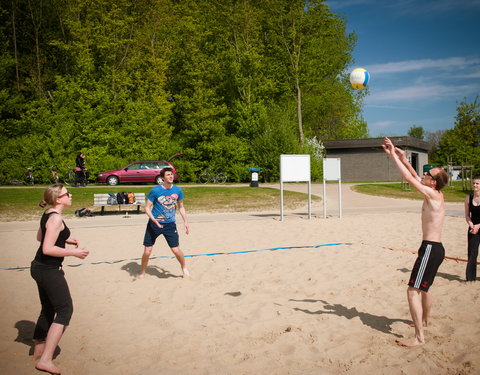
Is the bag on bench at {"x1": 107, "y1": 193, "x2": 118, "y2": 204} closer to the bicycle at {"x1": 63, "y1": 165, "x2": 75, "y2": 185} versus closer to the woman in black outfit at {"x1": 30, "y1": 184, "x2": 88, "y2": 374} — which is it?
the bicycle at {"x1": 63, "y1": 165, "x2": 75, "y2": 185}

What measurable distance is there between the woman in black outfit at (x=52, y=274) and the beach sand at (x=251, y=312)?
350 millimetres

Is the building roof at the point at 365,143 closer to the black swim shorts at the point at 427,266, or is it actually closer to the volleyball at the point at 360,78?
the volleyball at the point at 360,78

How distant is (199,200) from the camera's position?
20.2 metres

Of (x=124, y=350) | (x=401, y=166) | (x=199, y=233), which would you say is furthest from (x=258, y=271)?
(x=199, y=233)

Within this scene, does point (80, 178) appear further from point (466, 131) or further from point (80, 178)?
point (466, 131)

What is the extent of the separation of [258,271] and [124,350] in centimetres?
339

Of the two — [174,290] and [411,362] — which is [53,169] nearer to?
[174,290]

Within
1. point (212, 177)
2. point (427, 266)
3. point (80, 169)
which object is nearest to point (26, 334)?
point (427, 266)

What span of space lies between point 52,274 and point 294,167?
441 inches

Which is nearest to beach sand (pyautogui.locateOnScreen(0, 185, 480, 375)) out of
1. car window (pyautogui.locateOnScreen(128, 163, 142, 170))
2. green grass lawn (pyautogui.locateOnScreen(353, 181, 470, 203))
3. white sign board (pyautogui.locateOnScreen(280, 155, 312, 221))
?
white sign board (pyautogui.locateOnScreen(280, 155, 312, 221))

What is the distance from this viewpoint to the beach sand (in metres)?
3.92

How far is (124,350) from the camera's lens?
424cm

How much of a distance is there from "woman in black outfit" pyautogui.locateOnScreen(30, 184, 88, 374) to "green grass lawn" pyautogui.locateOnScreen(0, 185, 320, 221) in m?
13.4

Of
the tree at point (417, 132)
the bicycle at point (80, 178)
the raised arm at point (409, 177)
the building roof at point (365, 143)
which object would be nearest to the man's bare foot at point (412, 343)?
the raised arm at point (409, 177)
